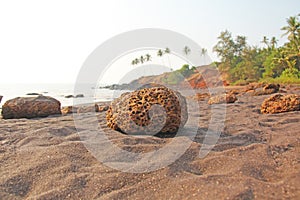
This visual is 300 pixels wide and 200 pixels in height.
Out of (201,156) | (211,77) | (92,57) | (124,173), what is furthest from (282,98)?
(211,77)

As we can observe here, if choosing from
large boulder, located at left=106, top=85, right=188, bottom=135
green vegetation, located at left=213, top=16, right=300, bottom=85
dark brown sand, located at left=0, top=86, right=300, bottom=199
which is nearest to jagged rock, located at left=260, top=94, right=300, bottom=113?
dark brown sand, located at left=0, top=86, right=300, bottom=199

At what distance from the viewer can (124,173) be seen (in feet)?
6.95

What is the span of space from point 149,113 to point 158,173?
146 cm

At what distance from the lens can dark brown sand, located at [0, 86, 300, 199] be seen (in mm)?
1755

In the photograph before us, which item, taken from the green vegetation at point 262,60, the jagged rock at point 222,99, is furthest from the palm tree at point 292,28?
the jagged rock at point 222,99

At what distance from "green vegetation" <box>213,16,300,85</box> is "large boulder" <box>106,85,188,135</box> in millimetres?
24032

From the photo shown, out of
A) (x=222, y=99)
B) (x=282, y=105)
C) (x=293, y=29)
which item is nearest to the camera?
(x=282, y=105)

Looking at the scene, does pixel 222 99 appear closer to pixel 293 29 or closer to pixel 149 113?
pixel 149 113

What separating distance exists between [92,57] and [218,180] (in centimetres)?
265

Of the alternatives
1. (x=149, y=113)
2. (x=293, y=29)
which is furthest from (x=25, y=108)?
(x=293, y=29)

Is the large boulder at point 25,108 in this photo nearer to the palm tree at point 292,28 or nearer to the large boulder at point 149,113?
the large boulder at point 149,113

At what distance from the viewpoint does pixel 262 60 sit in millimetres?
36656

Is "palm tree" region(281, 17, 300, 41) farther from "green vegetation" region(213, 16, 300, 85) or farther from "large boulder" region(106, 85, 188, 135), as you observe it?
"large boulder" region(106, 85, 188, 135)

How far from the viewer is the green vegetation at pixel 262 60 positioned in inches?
1109
